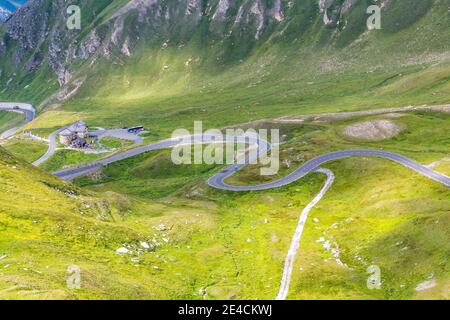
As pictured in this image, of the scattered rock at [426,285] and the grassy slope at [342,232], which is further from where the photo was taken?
the grassy slope at [342,232]

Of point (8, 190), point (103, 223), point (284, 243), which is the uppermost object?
point (8, 190)

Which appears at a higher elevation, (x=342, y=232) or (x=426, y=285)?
(x=426, y=285)

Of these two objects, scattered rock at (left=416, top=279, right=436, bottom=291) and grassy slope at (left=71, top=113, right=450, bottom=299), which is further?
grassy slope at (left=71, top=113, right=450, bottom=299)

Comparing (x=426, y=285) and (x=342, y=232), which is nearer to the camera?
(x=426, y=285)
